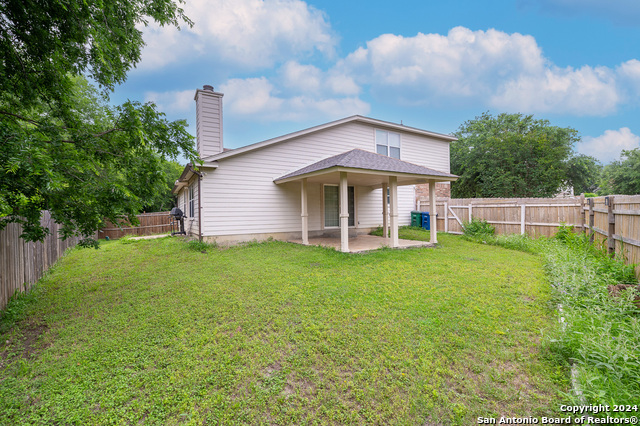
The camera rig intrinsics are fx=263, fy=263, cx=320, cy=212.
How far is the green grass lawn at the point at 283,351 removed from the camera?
2.09 m

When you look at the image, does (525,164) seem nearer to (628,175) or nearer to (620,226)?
(628,175)

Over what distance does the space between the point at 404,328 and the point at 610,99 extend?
29442 millimetres

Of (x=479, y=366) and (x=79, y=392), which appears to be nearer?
(x=79, y=392)

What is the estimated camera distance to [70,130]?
411 cm

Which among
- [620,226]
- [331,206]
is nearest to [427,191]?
[331,206]

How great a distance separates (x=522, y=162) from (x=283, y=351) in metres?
23.4

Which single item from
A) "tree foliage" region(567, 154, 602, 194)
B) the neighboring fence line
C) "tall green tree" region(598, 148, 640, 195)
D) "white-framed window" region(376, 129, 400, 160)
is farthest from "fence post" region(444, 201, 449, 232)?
"tall green tree" region(598, 148, 640, 195)

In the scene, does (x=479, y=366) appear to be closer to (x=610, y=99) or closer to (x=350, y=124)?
(x=350, y=124)

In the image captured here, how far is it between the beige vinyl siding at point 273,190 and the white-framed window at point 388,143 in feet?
1.40

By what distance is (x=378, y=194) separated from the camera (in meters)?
12.8

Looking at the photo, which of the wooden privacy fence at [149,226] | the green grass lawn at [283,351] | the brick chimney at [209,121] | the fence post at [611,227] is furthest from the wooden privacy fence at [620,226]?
the wooden privacy fence at [149,226]

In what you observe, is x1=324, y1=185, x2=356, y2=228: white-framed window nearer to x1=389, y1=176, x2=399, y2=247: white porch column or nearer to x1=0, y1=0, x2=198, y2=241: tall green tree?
x1=389, y1=176, x2=399, y2=247: white porch column

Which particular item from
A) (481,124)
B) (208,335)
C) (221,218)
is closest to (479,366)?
(208,335)

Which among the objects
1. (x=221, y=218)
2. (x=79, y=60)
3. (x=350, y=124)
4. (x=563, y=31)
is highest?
(x=563, y=31)
